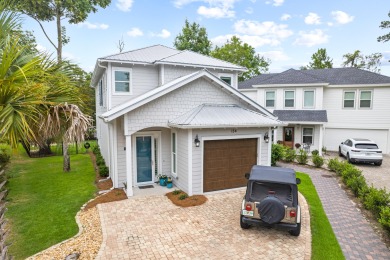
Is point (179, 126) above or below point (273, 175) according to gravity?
above

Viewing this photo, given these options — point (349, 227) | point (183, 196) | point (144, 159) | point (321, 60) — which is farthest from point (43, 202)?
point (321, 60)

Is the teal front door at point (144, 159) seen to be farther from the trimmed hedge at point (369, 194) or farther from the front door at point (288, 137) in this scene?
the front door at point (288, 137)

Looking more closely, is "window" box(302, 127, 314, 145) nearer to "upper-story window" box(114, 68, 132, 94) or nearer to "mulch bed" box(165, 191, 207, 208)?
"mulch bed" box(165, 191, 207, 208)

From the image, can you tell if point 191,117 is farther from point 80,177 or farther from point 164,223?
point 80,177

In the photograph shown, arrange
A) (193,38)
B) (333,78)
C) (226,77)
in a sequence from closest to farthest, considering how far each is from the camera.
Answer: (226,77)
(333,78)
(193,38)

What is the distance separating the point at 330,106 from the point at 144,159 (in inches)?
750

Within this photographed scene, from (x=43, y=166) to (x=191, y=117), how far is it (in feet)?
47.3

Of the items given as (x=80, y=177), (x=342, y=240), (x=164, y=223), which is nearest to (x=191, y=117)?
(x=164, y=223)

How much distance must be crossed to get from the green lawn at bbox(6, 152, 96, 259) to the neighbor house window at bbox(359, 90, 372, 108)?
918 inches

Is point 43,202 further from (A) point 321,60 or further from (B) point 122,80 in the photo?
(A) point 321,60

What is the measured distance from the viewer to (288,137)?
75.1 ft

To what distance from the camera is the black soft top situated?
24.8 feet

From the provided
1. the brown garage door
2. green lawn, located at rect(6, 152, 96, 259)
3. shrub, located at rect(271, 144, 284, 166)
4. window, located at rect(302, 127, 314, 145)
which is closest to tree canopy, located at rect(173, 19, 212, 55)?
window, located at rect(302, 127, 314, 145)

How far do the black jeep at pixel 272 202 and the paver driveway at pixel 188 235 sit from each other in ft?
1.68
